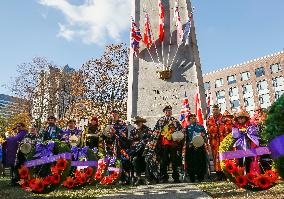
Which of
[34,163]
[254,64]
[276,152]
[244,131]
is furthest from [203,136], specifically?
[254,64]

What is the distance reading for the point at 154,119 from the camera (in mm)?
12844

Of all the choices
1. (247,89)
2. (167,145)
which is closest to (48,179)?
(167,145)

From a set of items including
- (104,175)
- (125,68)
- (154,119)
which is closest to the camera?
(104,175)

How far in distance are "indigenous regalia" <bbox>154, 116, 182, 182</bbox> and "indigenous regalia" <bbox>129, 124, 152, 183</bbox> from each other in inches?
14.5

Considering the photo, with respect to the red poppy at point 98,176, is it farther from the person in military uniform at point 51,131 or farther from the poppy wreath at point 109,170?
the person in military uniform at point 51,131

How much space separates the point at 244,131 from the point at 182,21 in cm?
847

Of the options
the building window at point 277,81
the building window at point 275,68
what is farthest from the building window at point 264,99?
the building window at point 275,68

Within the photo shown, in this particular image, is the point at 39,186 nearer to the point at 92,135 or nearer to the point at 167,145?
the point at 92,135

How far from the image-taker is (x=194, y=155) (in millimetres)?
10297

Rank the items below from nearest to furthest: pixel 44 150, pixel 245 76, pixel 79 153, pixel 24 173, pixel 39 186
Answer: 1. pixel 39 186
2. pixel 24 173
3. pixel 44 150
4. pixel 79 153
5. pixel 245 76

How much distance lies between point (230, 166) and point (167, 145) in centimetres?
426

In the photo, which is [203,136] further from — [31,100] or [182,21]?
[31,100]

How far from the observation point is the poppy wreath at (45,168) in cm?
678

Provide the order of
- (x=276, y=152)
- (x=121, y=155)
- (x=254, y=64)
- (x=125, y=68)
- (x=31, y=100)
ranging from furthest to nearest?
(x=254, y=64)
(x=31, y=100)
(x=125, y=68)
(x=121, y=155)
(x=276, y=152)
